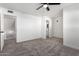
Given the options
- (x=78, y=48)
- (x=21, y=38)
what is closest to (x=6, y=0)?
(x=78, y=48)

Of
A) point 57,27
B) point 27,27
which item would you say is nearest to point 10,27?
point 27,27

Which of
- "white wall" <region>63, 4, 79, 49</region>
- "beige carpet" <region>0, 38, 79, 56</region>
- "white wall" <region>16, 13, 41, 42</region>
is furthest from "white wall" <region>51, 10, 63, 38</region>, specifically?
"beige carpet" <region>0, 38, 79, 56</region>

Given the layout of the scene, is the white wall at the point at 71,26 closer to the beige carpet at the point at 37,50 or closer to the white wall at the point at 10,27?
the beige carpet at the point at 37,50

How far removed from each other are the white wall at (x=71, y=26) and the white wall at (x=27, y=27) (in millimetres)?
3147

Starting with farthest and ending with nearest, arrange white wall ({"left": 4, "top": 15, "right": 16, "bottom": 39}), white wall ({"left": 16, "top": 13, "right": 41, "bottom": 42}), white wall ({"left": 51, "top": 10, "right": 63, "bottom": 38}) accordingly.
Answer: white wall ({"left": 51, "top": 10, "right": 63, "bottom": 38})
white wall ({"left": 16, "top": 13, "right": 41, "bottom": 42})
white wall ({"left": 4, "top": 15, "right": 16, "bottom": 39})

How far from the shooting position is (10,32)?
4.85 m

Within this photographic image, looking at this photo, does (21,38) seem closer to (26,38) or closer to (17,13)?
(26,38)

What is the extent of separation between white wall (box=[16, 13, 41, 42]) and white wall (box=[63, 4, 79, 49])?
3147 mm

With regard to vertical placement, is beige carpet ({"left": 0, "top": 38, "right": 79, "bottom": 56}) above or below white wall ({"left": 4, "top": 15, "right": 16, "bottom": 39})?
below

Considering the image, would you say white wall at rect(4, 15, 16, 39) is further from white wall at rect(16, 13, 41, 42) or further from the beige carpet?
the beige carpet

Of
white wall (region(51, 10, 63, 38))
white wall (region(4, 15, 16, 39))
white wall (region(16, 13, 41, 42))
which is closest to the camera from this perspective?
white wall (region(4, 15, 16, 39))

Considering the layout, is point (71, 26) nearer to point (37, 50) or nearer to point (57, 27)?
point (37, 50)

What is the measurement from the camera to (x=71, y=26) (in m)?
3.64

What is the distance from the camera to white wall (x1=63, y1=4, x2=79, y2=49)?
3.45 m
